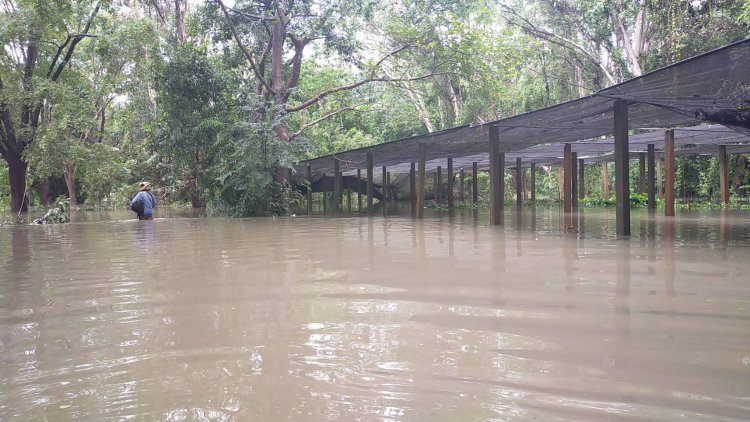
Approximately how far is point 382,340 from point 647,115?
9624 mm

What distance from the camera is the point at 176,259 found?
605 cm

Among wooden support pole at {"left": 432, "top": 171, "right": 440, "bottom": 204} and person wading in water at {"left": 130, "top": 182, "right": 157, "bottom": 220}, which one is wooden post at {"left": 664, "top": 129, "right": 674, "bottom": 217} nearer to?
wooden support pole at {"left": 432, "top": 171, "right": 440, "bottom": 204}

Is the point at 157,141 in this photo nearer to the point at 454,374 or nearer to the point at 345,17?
the point at 345,17

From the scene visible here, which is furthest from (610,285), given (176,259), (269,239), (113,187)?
(113,187)

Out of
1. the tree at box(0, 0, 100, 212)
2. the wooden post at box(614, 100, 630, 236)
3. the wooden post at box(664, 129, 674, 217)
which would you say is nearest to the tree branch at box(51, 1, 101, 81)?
the tree at box(0, 0, 100, 212)

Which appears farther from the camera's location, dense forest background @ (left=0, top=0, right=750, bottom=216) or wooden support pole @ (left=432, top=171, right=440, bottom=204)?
wooden support pole @ (left=432, top=171, right=440, bottom=204)

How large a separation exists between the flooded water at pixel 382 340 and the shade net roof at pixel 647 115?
2.57 meters

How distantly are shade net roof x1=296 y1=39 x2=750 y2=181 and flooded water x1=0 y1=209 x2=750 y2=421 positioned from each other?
2.57 meters

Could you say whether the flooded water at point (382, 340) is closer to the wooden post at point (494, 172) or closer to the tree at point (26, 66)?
the wooden post at point (494, 172)

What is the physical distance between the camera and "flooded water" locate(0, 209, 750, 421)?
6.66 ft

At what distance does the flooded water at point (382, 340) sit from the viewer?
80.0 inches

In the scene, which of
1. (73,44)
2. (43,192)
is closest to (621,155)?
(73,44)

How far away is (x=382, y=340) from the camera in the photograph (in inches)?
111

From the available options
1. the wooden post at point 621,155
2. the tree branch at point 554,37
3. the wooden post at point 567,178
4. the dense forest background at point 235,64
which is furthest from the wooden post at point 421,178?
the tree branch at point 554,37
